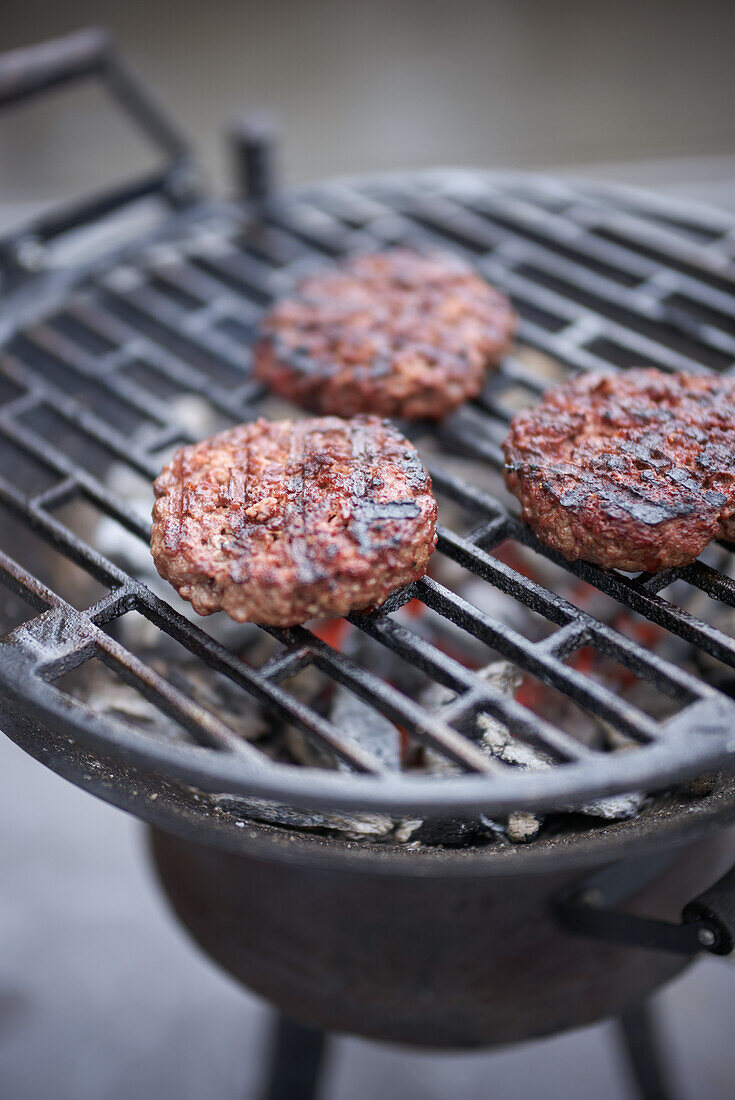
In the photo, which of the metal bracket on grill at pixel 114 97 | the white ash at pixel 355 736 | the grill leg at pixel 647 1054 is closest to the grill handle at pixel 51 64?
the metal bracket on grill at pixel 114 97

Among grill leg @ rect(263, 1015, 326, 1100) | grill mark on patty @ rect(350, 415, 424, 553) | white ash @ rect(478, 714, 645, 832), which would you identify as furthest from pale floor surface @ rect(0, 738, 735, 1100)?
grill mark on patty @ rect(350, 415, 424, 553)

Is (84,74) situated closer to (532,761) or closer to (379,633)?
(379,633)

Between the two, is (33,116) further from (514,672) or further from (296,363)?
(514,672)

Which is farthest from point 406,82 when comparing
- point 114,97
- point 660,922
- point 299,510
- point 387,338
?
point 660,922

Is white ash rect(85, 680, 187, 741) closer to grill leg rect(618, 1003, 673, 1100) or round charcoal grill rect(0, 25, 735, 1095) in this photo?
round charcoal grill rect(0, 25, 735, 1095)

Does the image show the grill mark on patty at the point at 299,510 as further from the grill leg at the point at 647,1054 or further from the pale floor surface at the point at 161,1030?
the pale floor surface at the point at 161,1030

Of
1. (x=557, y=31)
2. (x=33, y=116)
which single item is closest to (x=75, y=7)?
(x=33, y=116)
